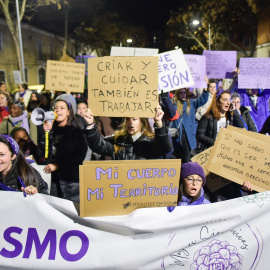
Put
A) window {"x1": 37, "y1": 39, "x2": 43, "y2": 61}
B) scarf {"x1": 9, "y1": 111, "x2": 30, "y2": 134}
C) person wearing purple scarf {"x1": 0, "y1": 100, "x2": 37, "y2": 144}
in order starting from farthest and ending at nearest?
window {"x1": 37, "y1": 39, "x2": 43, "y2": 61}, scarf {"x1": 9, "y1": 111, "x2": 30, "y2": 134}, person wearing purple scarf {"x1": 0, "y1": 100, "x2": 37, "y2": 144}

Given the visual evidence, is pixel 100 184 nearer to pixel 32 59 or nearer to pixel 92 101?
pixel 92 101

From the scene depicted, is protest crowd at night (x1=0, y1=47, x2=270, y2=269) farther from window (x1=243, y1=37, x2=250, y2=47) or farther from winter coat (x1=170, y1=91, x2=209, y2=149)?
window (x1=243, y1=37, x2=250, y2=47)

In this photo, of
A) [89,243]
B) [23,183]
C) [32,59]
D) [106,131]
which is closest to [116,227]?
[89,243]

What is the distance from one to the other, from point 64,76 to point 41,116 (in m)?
2.43

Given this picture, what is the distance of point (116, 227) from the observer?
2320 mm

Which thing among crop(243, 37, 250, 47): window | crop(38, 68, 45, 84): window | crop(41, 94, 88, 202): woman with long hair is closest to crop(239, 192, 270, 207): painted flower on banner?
crop(41, 94, 88, 202): woman with long hair

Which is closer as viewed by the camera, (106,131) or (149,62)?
(149,62)

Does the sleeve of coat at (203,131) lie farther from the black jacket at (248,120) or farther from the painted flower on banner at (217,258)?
the painted flower on banner at (217,258)

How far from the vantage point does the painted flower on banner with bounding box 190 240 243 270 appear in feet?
7.46

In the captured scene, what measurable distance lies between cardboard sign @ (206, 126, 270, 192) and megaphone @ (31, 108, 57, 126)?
1.78 metres

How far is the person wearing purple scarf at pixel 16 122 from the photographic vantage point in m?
5.12

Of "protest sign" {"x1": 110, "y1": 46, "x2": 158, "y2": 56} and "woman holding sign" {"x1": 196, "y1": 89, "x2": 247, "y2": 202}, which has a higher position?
"protest sign" {"x1": 110, "y1": 46, "x2": 158, "y2": 56}

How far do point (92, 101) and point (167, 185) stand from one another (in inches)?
39.2

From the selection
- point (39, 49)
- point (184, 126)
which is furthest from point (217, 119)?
point (39, 49)
